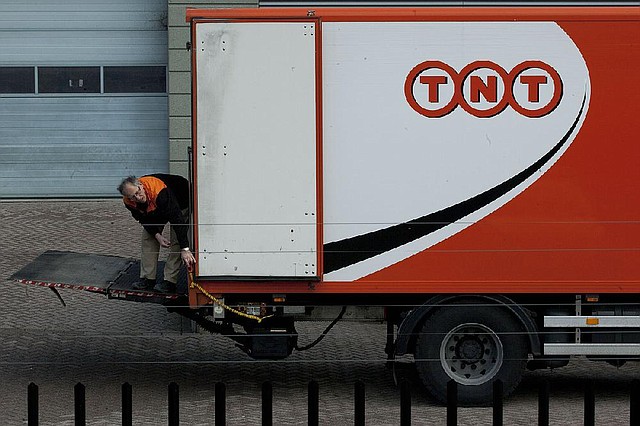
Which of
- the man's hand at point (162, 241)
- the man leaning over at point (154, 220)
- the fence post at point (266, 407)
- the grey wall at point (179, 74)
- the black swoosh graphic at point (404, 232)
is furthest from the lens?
the grey wall at point (179, 74)

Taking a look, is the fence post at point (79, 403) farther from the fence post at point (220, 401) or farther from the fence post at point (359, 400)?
the fence post at point (359, 400)

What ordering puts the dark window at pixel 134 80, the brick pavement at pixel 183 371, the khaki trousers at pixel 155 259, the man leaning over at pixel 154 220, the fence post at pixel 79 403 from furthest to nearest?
the dark window at pixel 134 80
the khaki trousers at pixel 155 259
the man leaning over at pixel 154 220
the brick pavement at pixel 183 371
the fence post at pixel 79 403

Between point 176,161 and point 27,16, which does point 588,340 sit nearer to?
point 176,161

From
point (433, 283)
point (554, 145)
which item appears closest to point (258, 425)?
point (433, 283)

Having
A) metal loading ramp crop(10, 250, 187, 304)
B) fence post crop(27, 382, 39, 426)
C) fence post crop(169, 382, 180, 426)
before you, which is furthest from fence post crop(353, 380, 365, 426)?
metal loading ramp crop(10, 250, 187, 304)

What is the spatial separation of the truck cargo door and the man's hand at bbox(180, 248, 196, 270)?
0.39 feet

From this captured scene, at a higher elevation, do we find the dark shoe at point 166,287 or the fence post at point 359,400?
the dark shoe at point 166,287

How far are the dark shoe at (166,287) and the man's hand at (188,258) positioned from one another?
53cm

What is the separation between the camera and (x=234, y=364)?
38.2ft

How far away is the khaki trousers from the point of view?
1023cm

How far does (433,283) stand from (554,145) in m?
1.45

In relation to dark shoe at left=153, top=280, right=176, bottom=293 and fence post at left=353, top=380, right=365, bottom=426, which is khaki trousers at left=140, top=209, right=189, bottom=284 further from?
fence post at left=353, top=380, right=365, bottom=426

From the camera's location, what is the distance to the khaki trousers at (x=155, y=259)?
403 inches

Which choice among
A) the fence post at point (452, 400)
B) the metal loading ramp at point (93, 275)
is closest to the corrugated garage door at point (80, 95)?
the metal loading ramp at point (93, 275)
